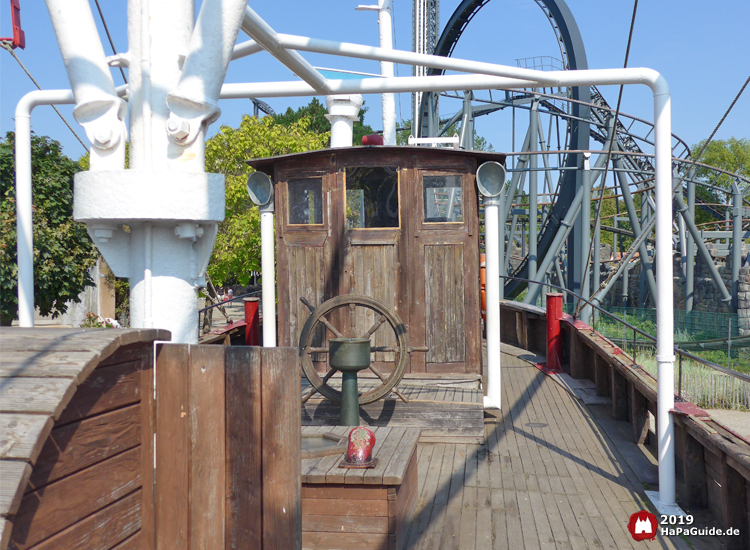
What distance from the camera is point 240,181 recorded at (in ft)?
48.8

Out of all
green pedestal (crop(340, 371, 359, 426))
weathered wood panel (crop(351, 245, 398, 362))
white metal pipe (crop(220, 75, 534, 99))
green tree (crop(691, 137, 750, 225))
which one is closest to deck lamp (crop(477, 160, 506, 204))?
weathered wood panel (crop(351, 245, 398, 362))

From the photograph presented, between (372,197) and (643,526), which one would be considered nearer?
(643,526)

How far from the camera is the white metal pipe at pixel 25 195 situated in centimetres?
322

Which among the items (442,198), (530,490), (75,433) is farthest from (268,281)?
(75,433)

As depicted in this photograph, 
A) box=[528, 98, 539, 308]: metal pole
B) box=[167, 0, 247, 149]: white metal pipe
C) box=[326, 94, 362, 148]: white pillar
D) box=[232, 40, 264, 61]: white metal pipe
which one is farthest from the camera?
box=[528, 98, 539, 308]: metal pole

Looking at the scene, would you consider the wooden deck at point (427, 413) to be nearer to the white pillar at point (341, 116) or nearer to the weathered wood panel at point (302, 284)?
the weathered wood panel at point (302, 284)

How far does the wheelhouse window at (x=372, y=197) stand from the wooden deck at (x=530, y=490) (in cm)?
222

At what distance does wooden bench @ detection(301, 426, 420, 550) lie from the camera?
3.35 metres

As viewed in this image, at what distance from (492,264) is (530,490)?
7.27ft

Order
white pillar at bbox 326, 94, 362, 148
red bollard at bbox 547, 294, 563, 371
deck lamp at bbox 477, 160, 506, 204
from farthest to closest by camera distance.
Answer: red bollard at bbox 547, 294, 563, 371
white pillar at bbox 326, 94, 362, 148
deck lamp at bbox 477, 160, 506, 204

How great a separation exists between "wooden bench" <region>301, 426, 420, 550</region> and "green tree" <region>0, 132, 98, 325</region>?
730cm

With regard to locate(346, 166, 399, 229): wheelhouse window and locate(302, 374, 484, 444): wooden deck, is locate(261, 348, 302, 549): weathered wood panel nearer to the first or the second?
locate(302, 374, 484, 444): wooden deck

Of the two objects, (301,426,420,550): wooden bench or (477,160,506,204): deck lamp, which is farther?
(477,160,506,204): deck lamp

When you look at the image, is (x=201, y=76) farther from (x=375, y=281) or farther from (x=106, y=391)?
(x=375, y=281)
